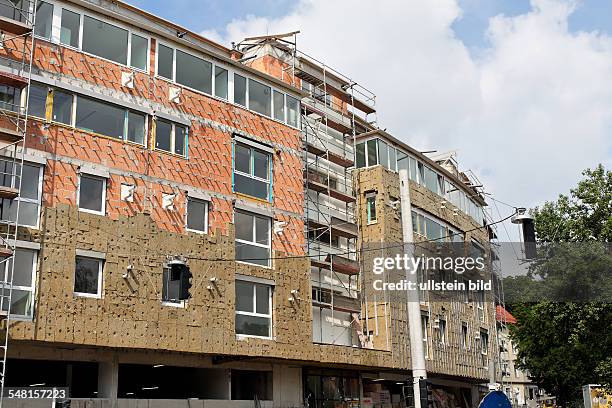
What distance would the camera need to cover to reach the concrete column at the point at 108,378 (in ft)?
77.8

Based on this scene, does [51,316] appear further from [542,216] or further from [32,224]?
[542,216]

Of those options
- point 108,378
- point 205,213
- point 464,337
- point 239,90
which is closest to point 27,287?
point 108,378

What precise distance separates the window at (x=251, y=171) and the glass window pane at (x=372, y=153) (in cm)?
926

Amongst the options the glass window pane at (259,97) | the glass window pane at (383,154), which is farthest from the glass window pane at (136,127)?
the glass window pane at (383,154)

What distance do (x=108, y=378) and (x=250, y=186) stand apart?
30.5ft

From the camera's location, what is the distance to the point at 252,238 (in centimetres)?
2897

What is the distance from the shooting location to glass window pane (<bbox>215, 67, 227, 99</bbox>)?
95.7 ft

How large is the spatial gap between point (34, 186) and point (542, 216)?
27378 mm

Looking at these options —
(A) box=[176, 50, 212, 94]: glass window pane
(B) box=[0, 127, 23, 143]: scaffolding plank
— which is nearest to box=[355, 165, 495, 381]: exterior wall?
(A) box=[176, 50, 212, 94]: glass window pane

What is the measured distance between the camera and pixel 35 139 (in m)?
22.8

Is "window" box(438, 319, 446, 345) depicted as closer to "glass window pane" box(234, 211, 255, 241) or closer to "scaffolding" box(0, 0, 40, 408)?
"glass window pane" box(234, 211, 255, 241)

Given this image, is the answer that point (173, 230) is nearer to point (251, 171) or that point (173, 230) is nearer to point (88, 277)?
point (88, 277)

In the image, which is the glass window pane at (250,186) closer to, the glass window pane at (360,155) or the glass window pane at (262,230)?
the glass window pane at (262,230)

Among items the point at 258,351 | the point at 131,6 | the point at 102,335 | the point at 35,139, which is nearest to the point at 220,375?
the point at 258,351
